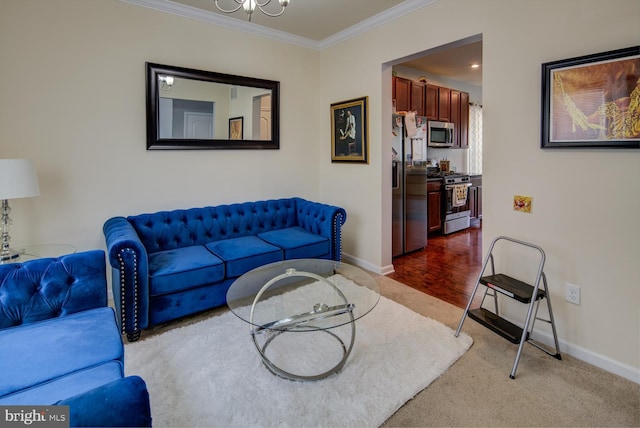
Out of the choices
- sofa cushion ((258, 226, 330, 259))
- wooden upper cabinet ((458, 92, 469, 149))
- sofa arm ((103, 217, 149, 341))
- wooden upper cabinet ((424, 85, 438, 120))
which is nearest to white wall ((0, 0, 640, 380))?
sofa cushion ((258, 226, 330, 259))

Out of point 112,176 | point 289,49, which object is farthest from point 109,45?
point 289,49

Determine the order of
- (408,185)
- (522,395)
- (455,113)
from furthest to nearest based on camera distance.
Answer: (455,113)
(408,185)
(522,395)

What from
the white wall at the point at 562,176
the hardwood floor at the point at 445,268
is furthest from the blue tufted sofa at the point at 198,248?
the white wall at the point at 562,176

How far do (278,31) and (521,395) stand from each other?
3.99 metres

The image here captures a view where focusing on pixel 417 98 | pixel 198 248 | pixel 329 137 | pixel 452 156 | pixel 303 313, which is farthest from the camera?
pixel 452 156

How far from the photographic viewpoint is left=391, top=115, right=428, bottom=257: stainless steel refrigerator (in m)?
4.36

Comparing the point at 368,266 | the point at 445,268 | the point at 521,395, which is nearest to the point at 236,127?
the point at 368,266

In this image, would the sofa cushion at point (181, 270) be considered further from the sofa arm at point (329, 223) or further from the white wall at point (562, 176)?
the white wall at point (562, 176)

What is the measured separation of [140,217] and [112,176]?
44cm

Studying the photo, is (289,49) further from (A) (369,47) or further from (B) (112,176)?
(B) (112,176)

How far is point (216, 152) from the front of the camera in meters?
3.76

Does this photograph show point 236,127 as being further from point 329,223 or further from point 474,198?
point 474,198

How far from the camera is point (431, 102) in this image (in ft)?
18.4

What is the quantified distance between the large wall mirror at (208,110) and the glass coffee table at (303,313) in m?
1.68
